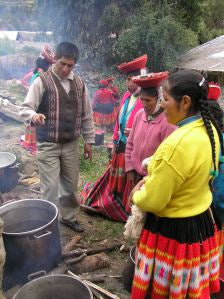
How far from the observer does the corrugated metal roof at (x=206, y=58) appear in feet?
41.9

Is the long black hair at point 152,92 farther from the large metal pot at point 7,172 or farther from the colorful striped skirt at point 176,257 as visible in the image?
the large metal pot at point 7,172

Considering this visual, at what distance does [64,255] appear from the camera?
3.84 meters

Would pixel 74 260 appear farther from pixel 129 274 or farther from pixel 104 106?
pixel 104 106

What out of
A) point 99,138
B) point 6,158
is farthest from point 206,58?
point 6,158

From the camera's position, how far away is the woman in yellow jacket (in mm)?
2219

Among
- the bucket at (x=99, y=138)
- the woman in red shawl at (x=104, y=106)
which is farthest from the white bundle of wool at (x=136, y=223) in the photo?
the woman in red shawl at (x=104, y=106)

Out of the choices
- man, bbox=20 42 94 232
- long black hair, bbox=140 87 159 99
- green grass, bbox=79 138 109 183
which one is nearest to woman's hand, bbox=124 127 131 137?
man, bbox=20 42 94 232

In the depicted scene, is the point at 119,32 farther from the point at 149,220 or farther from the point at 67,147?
the point at 149,220

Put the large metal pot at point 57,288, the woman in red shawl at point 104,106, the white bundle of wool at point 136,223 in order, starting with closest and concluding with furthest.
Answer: the white bundle of wool at point 136,223 → the large metal pot at point 57,288 → the woman in red shawl at point 104,106

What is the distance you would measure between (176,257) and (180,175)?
666mm

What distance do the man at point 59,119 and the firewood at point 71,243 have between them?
58 centimetres

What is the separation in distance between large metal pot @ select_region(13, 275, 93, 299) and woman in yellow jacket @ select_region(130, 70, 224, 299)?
0.49m

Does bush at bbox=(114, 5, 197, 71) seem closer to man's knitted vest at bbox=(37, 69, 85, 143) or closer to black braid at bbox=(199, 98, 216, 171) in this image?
man's knitted vest at bbox=(37, 69, 85, 143)

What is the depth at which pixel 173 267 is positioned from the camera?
8.14 ft
